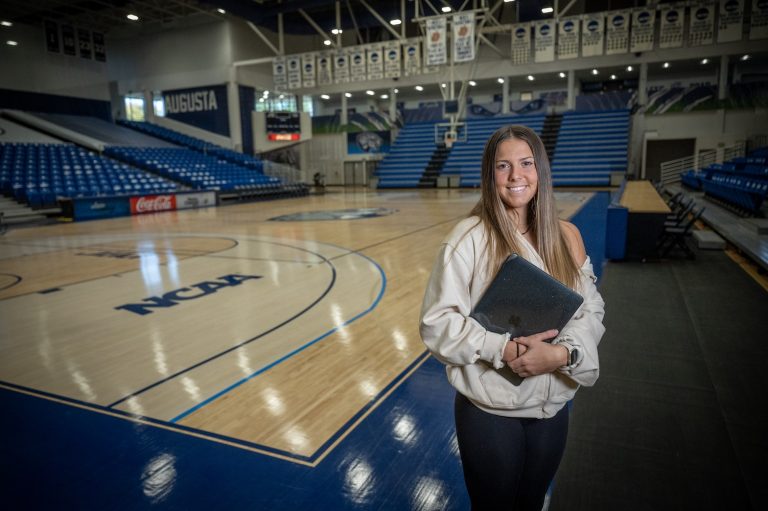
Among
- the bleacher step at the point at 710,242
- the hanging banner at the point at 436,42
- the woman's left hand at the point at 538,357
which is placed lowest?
the bleacher step at the point at 710,242

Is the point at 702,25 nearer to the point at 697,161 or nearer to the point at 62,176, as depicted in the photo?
the point at 697,161

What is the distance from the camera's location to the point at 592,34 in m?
14.6

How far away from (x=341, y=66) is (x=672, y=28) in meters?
10.2

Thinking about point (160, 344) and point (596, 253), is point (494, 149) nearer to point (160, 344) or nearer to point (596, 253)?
point (160, 344)

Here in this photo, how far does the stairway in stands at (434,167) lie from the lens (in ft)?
74.0

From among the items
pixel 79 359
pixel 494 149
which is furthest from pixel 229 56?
pixel 494 149

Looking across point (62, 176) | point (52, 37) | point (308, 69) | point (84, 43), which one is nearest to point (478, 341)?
point (62, 176)

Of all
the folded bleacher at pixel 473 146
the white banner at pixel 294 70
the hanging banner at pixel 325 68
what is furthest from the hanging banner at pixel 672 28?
the white banner at pixel 294 70

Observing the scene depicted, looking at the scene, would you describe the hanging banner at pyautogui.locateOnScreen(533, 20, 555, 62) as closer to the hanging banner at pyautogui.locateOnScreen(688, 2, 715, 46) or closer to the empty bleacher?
the hanging banner at pyautogui.locateOnScreen(688, 2, 715, 46)

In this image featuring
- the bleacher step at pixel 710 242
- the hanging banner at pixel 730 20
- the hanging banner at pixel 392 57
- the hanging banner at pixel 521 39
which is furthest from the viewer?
the hanging banner at pixel 392 57

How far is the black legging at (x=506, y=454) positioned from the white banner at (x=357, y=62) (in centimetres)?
1691

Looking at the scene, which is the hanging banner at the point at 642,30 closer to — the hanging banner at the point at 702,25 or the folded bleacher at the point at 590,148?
the hanging banner at the point at 702,25

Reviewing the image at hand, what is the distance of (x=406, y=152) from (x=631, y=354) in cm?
2268

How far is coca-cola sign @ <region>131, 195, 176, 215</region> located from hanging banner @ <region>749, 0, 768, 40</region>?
16371 millimetres
